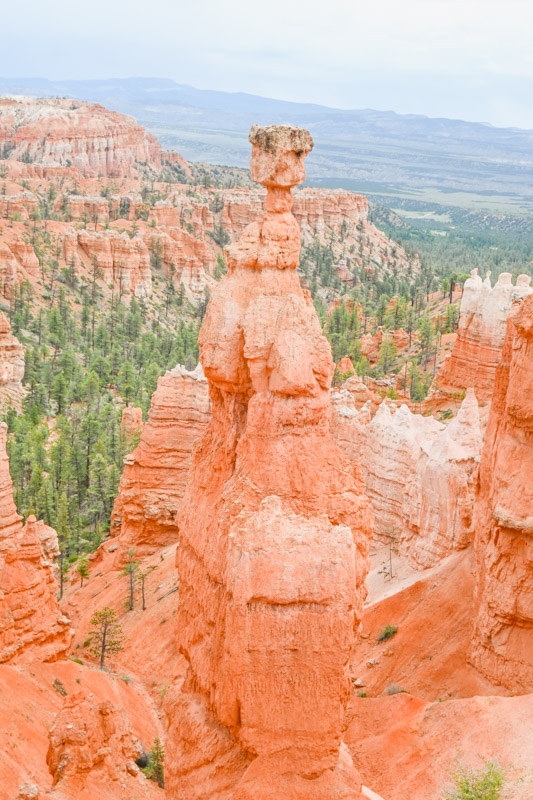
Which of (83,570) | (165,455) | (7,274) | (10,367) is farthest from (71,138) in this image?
(83,570)

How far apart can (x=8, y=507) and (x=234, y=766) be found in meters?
13.8

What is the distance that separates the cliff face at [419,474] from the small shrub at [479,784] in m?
9.43

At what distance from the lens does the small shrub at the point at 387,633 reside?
68.6ft

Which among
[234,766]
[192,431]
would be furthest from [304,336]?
[192,431]

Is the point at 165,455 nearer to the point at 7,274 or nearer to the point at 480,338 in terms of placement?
the point at 480,338

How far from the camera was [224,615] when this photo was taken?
37.7 ft

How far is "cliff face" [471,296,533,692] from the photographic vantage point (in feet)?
52.6

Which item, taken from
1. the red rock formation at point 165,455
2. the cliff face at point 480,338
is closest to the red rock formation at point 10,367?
the red rock formation at point 165,455

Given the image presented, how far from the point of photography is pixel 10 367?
2195 inches

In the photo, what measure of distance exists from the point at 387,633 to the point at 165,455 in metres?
12.5

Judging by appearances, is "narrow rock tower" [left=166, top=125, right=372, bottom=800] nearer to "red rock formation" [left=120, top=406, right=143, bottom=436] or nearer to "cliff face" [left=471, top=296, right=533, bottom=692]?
"cliff face" [left=471, top=296, right=533, bottom=692]

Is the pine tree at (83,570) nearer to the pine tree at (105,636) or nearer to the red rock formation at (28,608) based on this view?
the pine tree at (105,636)

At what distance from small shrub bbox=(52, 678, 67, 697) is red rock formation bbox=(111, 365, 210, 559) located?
33.7 ft

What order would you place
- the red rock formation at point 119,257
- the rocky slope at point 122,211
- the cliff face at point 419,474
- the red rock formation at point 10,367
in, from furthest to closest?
the rocky slope at point 122,211, the red rock formation at point 119,257, the red rock formation at point 10,367, the cliff face at point 419,474
